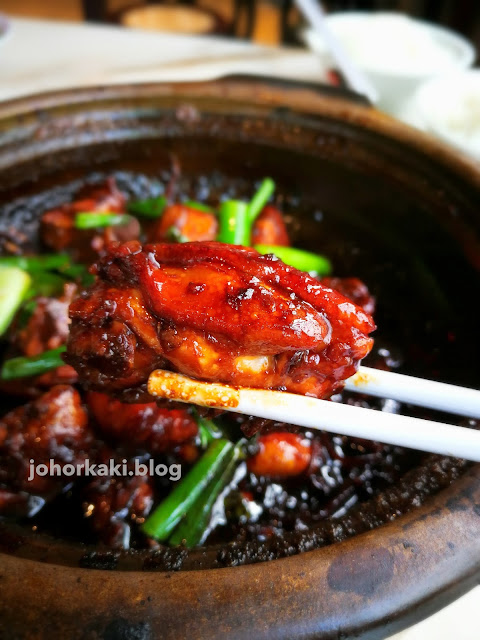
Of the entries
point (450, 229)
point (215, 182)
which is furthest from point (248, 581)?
Answer: point (215, 182)

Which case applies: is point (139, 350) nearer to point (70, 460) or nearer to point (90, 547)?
point (90, 547)

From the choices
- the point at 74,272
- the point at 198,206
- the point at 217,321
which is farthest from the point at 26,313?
the point at 217,321

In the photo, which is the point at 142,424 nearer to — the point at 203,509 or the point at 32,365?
the point at 203,509

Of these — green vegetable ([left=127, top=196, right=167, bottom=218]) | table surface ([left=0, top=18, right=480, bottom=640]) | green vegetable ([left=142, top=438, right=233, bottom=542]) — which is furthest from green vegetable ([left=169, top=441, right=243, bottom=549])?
table surface ([left=0, top=18, right=480, bottom=640])

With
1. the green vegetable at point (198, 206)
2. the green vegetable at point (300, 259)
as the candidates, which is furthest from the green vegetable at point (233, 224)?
the green vegetable at point (198, 206)

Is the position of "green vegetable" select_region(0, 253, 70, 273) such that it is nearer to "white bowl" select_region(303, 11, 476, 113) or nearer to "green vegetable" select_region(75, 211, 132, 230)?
"green vegetable" select_region(75, 211, 132, 230)

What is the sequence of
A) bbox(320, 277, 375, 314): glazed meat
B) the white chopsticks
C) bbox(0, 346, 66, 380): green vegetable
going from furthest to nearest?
bbox(320, 277, 375, 314): glazed meat → bbox(0, 346, 66, 380): green vegetable → the white chopsticks
